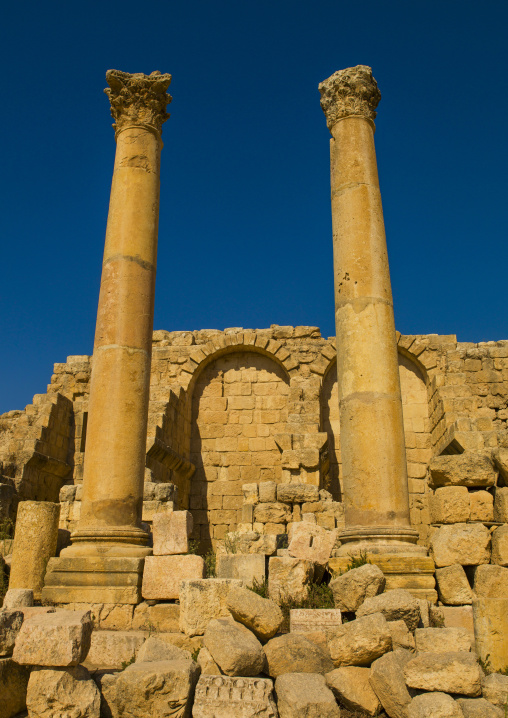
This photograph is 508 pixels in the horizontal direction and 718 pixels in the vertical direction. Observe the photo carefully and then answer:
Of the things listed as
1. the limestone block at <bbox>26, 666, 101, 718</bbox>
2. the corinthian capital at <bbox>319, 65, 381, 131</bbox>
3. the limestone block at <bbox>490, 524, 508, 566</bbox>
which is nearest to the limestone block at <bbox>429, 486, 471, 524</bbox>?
the limestone block at <bbox>490, 524, 508, 566</bbox>

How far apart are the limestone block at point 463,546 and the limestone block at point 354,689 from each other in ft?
8.40

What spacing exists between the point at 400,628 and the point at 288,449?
8152 mm

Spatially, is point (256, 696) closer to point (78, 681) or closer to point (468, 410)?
point (78, 681)

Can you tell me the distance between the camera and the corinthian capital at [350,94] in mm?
10383

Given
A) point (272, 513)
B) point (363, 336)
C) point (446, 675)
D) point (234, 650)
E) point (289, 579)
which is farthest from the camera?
point (272, 513)

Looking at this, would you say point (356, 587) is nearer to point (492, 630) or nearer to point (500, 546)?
point (492, 630)

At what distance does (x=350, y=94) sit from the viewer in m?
10.4

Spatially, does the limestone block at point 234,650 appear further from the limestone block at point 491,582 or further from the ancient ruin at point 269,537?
the limestone block at point 491,582

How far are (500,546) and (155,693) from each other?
460 centimetres

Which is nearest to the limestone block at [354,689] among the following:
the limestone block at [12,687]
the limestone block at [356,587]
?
the limestone block at [356,587]

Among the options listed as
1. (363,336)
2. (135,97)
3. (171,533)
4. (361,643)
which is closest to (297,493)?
(363,336)

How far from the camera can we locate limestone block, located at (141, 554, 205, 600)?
7.84 metres

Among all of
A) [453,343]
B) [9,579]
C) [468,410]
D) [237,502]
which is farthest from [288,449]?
[9,579]

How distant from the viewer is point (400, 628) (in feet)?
20.0
